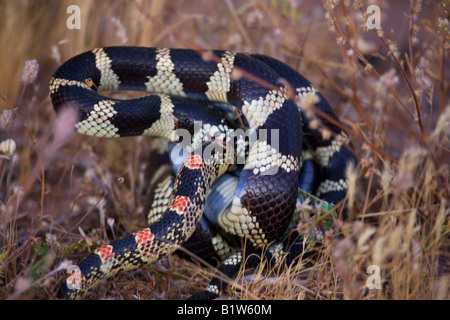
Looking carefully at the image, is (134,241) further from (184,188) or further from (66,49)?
(66,49)

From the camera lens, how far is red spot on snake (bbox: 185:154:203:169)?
2.98 meters

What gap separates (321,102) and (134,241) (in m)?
1.91

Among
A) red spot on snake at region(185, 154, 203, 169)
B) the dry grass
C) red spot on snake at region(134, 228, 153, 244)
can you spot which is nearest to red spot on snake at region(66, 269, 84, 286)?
the dry grass

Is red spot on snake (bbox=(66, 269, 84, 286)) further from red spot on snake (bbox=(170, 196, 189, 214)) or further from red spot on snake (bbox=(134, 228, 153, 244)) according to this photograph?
red spot on snake (bbox=(170, 196, 189, 214))

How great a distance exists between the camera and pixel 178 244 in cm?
276

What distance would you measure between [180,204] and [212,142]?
591 mm

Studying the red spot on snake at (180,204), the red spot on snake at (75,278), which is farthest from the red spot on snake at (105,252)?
the red spot on snake at (180,204)

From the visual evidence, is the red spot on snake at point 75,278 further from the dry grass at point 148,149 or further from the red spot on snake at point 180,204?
the red spot on snake at point 180,204

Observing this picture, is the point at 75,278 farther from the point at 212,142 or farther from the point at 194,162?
the point at 212,142

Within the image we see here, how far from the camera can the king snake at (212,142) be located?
285 centimetres

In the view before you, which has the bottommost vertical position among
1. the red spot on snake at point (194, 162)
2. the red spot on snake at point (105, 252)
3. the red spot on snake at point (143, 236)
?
the red spot on snake at point (105, 252)

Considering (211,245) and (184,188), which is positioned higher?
(184,188)

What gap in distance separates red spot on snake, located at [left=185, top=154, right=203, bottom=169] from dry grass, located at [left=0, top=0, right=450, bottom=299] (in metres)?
0.72
